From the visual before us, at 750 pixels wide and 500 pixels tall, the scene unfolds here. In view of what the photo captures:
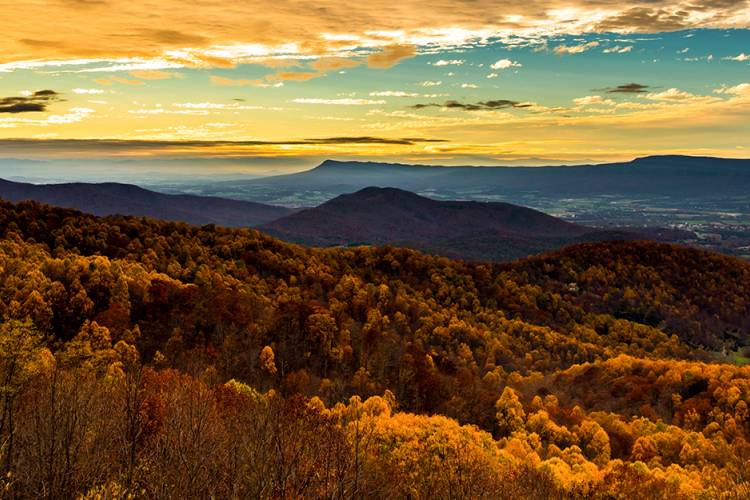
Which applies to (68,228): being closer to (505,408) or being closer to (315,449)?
(505,408)

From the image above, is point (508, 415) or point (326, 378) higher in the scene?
point (326, 378)

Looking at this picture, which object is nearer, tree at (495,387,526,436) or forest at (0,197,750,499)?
forest at (0,197,750,499)

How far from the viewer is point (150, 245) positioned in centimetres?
13250

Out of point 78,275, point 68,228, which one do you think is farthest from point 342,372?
point 68,228

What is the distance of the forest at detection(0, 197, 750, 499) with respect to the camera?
2816cm

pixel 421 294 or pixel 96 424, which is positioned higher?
pixel 96 424

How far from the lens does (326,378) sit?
81125mm

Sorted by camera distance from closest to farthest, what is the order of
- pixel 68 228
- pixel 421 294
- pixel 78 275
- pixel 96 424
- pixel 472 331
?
1. pixel 96 424
2. pixel 78 275
3. pixel 68 228
4. pixel 472 331
5. pixel 421 294

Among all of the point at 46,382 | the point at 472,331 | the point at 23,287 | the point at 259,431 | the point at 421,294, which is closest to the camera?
the point at 259,431

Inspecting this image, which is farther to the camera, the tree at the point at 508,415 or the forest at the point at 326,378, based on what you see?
the tree at the point at 508,415

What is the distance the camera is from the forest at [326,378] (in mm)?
28156

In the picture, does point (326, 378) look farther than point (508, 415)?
Yes

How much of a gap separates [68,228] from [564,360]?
122 m

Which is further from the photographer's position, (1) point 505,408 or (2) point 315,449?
(1) point 505,408
